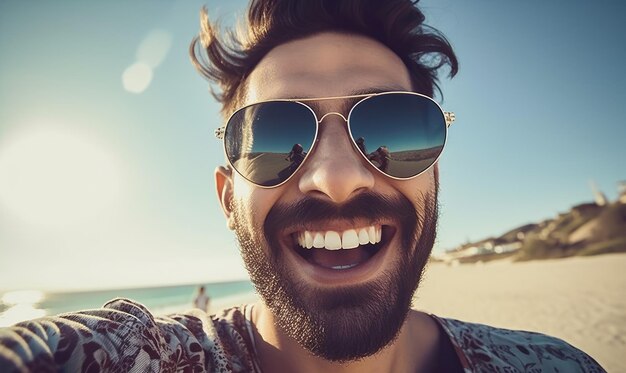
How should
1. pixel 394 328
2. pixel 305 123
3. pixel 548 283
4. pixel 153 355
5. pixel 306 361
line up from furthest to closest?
1. pixel 548 283
2. pixel 305 123
3. pixel 306 361
4. pixel 394 328
5. pixel 153 355

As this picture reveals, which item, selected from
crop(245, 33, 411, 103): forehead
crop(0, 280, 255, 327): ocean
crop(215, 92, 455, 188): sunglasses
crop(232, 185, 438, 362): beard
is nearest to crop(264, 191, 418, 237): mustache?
crop(232, 185, 438, 362): beard

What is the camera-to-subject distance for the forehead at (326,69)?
4.67ft

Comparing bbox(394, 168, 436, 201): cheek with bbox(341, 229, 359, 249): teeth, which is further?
bbox(394, 168, 436, 201): cheek

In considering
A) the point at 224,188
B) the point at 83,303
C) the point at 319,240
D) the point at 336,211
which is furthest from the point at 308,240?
the point at 83,303

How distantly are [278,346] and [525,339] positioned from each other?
1345mm

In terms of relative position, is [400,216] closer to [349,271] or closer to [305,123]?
[349,271]

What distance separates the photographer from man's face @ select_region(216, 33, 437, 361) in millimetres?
1077

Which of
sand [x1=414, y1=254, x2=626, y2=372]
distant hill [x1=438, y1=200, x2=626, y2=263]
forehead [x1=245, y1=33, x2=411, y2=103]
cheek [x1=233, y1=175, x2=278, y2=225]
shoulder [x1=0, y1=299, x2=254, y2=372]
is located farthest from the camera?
distant hill [x1=438, y1=200, x2=626, y2=263]

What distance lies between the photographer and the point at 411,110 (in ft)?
4.71

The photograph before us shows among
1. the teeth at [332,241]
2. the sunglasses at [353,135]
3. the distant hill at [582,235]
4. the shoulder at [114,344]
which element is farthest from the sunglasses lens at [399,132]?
the distant hill at [582,235]

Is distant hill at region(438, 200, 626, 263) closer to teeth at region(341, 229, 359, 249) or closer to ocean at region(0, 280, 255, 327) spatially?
ocean at region(0, 280, 255, 327)

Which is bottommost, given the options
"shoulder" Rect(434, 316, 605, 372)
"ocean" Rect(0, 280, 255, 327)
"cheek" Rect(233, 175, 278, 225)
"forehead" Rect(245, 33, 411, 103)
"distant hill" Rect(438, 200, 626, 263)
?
"ocean" Rect(0, 280, 255, 327)

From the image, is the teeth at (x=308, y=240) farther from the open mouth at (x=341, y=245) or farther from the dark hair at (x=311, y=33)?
the dark hair at (x=311, y=33)

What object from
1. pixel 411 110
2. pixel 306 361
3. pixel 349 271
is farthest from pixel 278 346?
pixel 411 110
